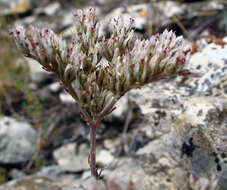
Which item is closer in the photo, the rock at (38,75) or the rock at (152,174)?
the rock at (152,174)

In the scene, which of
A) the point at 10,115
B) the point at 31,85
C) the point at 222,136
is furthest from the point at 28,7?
the point at 222,136

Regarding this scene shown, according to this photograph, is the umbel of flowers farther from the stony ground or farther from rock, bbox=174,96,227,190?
rock, bbox=174,96,227,190

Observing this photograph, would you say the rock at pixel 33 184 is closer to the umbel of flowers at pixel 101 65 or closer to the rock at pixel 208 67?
the umbel of flowers at pixel 101 65

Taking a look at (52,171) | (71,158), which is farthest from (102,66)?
(52,171)

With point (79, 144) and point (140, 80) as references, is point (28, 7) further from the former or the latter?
point (140, 80)

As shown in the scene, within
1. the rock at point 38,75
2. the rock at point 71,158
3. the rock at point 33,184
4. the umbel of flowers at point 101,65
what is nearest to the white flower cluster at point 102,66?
the umbel of flowers at point 101,65

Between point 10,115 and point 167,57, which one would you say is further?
point 10,115
